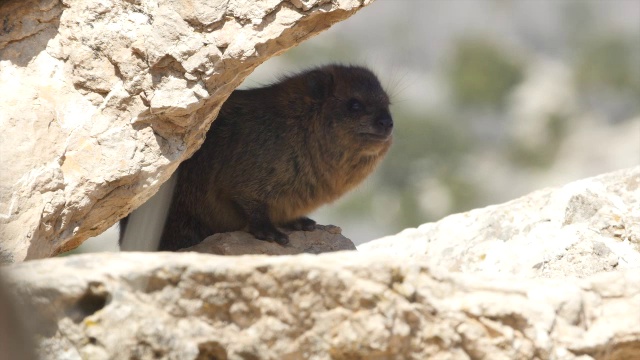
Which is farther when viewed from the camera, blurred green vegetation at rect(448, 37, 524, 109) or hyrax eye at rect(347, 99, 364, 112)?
blurred green vegetation at rect(448, 37, 524, 109)

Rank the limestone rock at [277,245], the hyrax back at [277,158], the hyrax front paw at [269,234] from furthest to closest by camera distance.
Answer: the hyrax back at [277,158] < the hyrax front paw at [269,234] < the limestone rock at [277,245]

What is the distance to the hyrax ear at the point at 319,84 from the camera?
7.40 metres

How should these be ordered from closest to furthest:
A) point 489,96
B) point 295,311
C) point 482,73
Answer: point 295,311
point 489,96
point 482,73

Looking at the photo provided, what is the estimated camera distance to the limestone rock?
655cm

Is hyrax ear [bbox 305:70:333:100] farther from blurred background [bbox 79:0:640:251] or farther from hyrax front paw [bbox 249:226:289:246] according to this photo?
blurred background [bbox 79:0:640:251]

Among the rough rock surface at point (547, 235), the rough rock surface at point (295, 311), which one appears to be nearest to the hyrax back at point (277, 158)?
the rough rock surface at point (547, 235)

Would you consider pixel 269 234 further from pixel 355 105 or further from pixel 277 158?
pixel 355 105

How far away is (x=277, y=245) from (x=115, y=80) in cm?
208

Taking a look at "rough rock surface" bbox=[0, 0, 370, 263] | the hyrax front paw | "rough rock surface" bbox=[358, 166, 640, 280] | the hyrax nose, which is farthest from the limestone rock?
"rough rock surface" bbox=[0, 0, 370, 263]

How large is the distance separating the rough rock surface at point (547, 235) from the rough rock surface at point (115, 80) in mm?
1838

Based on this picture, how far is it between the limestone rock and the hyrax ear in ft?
3.09

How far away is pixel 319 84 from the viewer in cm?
747

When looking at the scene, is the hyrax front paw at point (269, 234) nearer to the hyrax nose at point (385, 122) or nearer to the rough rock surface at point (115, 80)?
the hyrax nose at point (385, 122)

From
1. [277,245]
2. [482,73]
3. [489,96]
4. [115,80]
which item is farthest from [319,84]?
[482,73]
